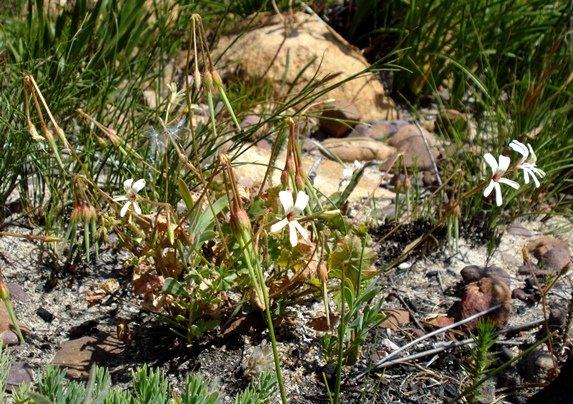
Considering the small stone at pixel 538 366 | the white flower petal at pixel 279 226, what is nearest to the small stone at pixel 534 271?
the small stone at pixel 538 366

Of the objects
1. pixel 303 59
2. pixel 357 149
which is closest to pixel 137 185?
pixel 357 149

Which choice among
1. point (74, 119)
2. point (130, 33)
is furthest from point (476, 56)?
point (74, 119)

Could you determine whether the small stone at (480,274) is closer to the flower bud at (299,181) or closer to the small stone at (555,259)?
the small stone at (555,259)

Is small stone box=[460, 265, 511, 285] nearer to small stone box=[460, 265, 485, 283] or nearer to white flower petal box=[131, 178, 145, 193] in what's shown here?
small stone box=[460, 265, 485, 283]

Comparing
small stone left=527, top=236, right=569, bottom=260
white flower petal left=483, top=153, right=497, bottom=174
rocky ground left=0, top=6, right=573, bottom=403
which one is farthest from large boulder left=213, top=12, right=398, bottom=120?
white flower petal left=483, top=153, right=497, bottom=174

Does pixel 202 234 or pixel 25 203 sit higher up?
pixel 202 234

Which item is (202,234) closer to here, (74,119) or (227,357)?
(227,357)
